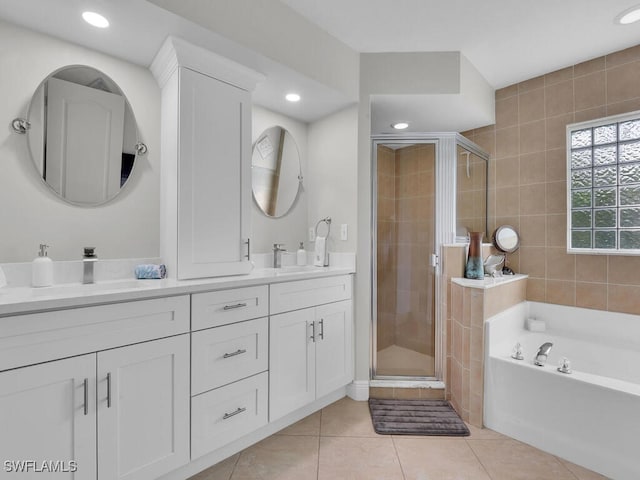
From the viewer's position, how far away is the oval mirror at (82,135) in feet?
5.08

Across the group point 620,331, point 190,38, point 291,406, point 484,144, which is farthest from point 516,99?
point 291,406

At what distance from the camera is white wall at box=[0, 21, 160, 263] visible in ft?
4.81

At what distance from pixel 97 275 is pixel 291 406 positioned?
1316 millimetres

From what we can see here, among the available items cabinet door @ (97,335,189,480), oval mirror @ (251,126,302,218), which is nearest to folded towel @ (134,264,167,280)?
cabinet door @ (97,335,189,480)

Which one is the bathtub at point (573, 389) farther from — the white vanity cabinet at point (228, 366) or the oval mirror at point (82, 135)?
the oval mirror at point (82, 135)

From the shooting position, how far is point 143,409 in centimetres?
131

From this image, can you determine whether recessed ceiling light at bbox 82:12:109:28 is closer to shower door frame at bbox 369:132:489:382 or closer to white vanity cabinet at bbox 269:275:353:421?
white vanity cabinet at bbox 269:275:353:421

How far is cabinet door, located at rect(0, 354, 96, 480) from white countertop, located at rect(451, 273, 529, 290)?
213cm

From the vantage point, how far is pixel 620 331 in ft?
7.69

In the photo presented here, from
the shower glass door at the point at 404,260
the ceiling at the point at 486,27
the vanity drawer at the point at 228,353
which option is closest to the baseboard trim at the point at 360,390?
the shower glass door at the point at 404,260

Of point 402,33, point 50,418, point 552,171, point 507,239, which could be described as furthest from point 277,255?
point 552,171

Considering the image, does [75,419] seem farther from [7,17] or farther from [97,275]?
[7,17]

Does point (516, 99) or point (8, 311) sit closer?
point (8, 311)

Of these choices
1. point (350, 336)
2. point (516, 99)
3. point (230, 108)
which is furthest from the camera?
point (516, 99)
